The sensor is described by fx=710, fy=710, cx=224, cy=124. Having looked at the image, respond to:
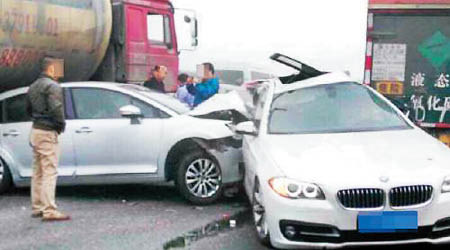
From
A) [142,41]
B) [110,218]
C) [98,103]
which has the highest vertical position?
[142,41]

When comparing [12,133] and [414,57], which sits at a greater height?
[414,57]

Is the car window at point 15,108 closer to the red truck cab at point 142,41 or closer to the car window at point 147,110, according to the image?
the car window at point 147,110

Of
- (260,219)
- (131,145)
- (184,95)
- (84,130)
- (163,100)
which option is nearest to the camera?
(260,219)

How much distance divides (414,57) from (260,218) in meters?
4.08

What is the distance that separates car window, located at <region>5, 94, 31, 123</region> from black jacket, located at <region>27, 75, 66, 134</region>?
4.33 ft

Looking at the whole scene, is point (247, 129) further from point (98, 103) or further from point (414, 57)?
point (414, 57)

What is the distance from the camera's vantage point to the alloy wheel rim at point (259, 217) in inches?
222

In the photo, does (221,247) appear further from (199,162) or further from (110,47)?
(110,47)

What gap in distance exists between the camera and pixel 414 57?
29.4 ft

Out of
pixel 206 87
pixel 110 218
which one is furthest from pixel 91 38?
pixel 110 218

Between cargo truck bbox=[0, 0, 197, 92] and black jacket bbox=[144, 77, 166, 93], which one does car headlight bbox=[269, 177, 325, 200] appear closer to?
cargo truck bbox=[0, 0, 197, 92]

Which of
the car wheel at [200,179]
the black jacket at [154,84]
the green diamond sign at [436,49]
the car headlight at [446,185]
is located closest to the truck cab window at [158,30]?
the black jacket at [154,84]

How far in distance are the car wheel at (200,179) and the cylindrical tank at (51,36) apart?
2679 millimetres

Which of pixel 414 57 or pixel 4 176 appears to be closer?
pixel 4 176
